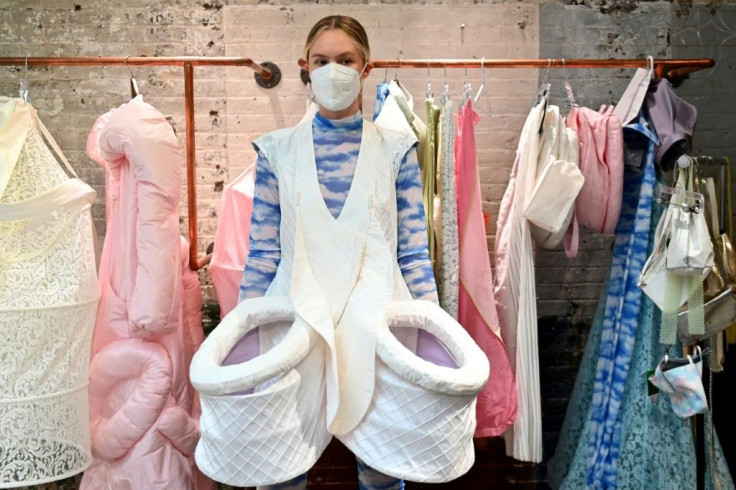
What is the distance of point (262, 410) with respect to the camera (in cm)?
161

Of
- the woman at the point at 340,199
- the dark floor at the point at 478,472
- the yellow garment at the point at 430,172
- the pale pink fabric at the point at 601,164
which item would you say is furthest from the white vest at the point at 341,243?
the dark floor at the point at 478,472

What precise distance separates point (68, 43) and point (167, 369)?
144 cm

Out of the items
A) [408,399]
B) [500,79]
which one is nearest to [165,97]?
[500,79]

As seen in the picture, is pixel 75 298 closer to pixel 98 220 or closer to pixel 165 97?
pixel 98 220

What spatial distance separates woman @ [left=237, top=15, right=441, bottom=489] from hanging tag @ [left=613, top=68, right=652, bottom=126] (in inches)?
37.9

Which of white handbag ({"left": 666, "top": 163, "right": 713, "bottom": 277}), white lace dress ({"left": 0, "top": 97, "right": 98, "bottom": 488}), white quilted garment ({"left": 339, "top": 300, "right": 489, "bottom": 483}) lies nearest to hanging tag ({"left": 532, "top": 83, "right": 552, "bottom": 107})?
white handbag ({"left": 666, "top": 163, "right": 713, "bottom": 277})

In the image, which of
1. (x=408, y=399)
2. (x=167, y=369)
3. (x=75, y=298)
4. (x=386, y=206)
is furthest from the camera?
(x=167, y=369)

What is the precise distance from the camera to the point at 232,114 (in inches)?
116

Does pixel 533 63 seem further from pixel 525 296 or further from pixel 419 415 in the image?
pixel 419 415

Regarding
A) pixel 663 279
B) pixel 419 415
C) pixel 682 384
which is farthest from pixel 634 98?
pixel 419 415

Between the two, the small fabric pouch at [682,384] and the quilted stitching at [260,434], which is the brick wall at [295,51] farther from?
the quilted stitching at [260,434]

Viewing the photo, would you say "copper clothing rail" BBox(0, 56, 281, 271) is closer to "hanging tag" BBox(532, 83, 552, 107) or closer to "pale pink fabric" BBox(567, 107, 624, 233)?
"hanging tag" BBox(532, 83, 552, 107)

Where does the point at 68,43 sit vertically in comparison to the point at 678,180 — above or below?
above

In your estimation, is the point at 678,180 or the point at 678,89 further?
the point at 678,89
